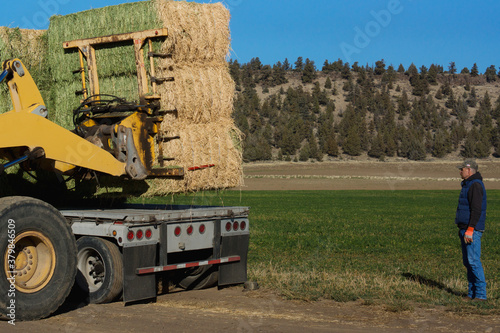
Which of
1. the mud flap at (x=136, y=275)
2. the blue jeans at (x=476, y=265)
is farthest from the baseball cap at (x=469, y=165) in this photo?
the mud flap at (x=136, y=275)

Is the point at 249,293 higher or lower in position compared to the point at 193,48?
lower

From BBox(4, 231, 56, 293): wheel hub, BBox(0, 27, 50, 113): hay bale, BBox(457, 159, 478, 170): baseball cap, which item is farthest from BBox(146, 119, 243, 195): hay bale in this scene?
BBox(457, 159, 478, 170): baseball cap

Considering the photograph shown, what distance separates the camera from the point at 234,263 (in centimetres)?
1014

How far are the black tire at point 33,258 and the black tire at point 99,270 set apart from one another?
0.69 meters

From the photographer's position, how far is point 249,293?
9.88 meters

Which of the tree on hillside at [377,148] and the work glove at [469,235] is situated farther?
the tree on hillside at [377,148]

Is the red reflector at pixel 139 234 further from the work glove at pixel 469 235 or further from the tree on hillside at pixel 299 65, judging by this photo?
the tree on hillside at pixel 299 65

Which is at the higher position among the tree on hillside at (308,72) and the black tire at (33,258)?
the tree on hillside at (308,72)

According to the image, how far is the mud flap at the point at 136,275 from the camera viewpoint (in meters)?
8.66

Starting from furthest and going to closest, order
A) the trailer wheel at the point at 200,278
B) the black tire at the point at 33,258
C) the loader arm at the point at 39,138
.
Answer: the trailer wheel at the point at 200,278, the loader arm at the point at 39,138, the black tire at the point at 33,258

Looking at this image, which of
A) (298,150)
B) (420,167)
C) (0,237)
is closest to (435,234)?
(0,237)

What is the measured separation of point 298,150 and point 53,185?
332 ft

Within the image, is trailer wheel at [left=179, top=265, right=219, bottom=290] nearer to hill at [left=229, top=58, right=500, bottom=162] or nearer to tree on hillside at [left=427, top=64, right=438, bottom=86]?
hill at [left=229, top=58, right=500, bottom=162]

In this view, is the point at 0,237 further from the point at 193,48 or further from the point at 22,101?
the point at 193,48
